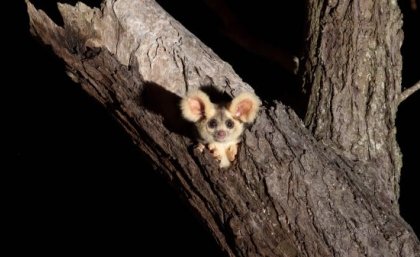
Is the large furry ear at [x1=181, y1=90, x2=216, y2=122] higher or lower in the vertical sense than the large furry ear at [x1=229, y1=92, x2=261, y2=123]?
lower

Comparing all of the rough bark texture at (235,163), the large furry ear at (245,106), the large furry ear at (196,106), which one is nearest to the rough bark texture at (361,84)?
the rough bark texture at (235,163)

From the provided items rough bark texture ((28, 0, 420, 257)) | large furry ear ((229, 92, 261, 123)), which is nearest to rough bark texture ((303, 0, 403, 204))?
rough bark texture ((28, 0, 420, 257))

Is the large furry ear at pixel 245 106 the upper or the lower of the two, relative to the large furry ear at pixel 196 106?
upper

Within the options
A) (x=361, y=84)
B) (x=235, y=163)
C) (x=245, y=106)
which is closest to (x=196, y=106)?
(x=245, y=106)

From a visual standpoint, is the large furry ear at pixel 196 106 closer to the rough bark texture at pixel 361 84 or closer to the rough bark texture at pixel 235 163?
the rough bark texture at pixel 235 163

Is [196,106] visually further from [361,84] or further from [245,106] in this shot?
[361,84]

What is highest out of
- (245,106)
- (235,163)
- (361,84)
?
(361,84)

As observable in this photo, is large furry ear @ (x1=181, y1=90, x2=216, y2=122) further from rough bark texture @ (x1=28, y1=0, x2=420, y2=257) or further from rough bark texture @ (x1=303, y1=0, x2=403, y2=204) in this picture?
rough bark texture @ (x1=303, y1=0, x2=403, y2=204)
